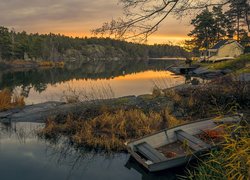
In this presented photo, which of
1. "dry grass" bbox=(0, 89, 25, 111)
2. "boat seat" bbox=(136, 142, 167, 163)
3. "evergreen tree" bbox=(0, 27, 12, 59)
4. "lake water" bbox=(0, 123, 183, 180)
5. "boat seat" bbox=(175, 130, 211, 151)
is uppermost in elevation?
"evergreen tree" bbox=(0, 27, 12, 59)

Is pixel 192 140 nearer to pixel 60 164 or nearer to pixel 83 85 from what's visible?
pixel 60 164

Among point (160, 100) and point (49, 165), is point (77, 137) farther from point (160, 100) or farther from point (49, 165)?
point (160, 100)

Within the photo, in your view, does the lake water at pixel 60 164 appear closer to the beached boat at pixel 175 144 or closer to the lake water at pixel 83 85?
the beached boat at pixel 175 144

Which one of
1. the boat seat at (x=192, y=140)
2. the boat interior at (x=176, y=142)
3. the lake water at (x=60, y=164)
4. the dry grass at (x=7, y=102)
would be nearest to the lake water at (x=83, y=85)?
the dry grass at (x=7, y=102)

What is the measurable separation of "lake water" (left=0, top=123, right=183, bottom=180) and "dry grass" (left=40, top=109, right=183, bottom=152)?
0.48 m

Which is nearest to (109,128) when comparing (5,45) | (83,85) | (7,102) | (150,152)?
(150,152)

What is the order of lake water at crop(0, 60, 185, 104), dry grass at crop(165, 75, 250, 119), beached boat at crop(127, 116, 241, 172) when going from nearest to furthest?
beached boat at crop(127, 116, 241, 172) < dry grass at crop(165, 75, 250, 119) < lake water at crop(0, 60, 185, 104)

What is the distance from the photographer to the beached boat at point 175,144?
8531 millimetres

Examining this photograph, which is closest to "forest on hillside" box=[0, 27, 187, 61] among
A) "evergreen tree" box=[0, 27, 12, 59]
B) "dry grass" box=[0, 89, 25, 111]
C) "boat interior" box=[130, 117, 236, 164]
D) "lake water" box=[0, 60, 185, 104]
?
"evergreen tree" box=[0, 27, 12, 59]

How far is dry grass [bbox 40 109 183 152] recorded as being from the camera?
11.7 meters

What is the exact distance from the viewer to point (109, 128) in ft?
42.6

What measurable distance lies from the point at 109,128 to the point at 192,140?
14.0ft

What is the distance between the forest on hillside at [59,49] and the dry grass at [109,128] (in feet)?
28.0

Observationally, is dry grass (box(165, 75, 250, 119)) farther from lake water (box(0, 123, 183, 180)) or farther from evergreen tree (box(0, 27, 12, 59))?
evergreen tree (box(0, 27, 12, 59))
